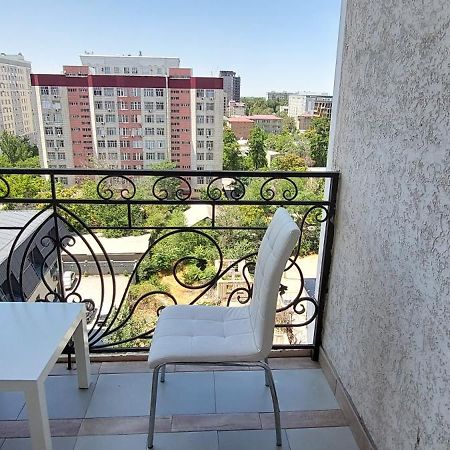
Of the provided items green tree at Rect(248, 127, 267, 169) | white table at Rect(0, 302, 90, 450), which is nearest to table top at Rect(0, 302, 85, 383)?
white table at Rect(0, 302, 90, 450)

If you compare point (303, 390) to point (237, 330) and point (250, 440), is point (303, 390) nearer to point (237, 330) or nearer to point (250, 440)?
point (250, 440)

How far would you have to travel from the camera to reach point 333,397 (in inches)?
67.2

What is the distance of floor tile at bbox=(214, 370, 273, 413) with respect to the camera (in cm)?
163

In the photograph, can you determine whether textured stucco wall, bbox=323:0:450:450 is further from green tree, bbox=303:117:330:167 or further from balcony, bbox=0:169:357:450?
green tree, bbox=303:117:330:167

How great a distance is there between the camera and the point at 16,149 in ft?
8.41

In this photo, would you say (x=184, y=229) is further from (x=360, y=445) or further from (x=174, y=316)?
(x=360, y=445)

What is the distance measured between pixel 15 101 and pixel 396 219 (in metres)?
3.20

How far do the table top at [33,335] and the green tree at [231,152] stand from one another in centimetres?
127

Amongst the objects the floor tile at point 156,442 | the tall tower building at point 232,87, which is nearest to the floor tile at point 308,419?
the floor tile at point 156,442

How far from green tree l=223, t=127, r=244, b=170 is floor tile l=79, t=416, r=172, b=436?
4.73 ft

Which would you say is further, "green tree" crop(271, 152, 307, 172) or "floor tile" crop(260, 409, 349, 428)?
"green tree" crop(271, 152, 307, 172)

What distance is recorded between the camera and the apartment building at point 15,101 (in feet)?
9.52

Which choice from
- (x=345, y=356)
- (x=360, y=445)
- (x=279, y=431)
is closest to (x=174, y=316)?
(x=279, y=431)

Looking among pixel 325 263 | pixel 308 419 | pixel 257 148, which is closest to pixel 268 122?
pixel 257 148
